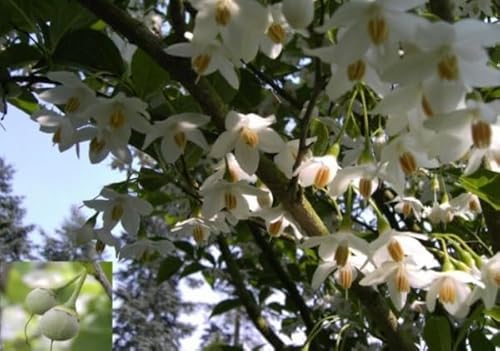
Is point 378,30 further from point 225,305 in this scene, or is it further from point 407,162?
point 225,305

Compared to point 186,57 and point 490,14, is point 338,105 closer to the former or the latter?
point 186,57

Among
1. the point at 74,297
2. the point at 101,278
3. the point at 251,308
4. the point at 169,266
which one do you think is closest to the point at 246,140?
the point at 74,297

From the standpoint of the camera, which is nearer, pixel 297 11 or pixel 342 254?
pixel 297 11

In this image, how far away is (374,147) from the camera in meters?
0.99

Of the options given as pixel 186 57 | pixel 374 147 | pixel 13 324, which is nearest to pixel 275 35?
pixel 186 57

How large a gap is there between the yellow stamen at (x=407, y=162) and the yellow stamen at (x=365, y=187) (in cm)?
5

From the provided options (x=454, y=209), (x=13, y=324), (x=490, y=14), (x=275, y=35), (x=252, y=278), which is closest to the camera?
(x=275, y=35)

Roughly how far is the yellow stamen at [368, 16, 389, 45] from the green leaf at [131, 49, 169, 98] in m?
0.37

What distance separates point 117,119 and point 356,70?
1.03 ft

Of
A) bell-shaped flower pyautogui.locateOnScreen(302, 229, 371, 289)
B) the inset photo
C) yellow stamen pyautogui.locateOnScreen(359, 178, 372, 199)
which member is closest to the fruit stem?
the inset photo

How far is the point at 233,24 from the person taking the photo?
70 cm

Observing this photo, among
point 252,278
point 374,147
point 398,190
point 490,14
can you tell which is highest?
point 490,14

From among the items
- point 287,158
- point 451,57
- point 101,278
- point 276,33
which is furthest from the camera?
point 101,278

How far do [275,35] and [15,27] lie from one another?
55 centimetres
